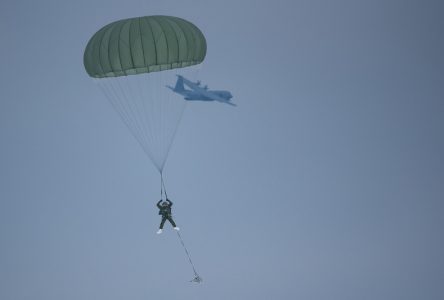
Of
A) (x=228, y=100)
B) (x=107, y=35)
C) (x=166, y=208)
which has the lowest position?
(x=166, y=208)

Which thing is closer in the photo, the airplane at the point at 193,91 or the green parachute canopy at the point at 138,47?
the green parachute canopy at the point at 138,47

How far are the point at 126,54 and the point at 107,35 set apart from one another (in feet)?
5.21

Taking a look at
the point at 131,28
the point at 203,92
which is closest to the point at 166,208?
the point at 203,92

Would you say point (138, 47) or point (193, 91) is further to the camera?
point (193, 91)

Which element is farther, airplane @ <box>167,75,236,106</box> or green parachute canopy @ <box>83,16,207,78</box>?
airplane @ <box>167,75,236,106</box>

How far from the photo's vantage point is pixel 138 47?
31562mm

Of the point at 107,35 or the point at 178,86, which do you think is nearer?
the point at 107,35

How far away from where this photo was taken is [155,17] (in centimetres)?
3281

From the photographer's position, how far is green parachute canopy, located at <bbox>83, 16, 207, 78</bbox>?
31.6 metres

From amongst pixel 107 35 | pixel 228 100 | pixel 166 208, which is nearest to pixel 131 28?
pixel 107 35

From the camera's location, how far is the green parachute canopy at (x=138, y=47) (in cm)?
3162

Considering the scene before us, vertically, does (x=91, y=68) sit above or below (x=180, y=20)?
below

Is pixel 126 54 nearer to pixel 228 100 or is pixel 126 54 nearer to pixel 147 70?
pixel 147 70

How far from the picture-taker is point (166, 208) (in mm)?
31000
